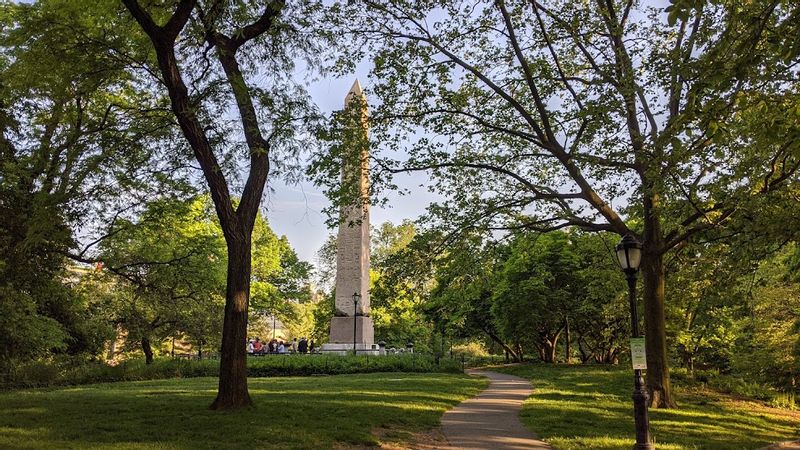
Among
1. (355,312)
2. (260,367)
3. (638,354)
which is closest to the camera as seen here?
(638,354)

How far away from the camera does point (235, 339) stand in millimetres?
10664

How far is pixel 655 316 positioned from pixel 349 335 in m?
17.0

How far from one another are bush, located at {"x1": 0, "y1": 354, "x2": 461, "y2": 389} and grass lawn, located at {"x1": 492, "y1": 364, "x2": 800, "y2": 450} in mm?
9351

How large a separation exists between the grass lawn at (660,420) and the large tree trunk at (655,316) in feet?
2.17

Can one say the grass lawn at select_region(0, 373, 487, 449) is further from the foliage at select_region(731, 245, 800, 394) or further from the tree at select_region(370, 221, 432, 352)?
the foliage at select_region(731, 245, 800, 394)

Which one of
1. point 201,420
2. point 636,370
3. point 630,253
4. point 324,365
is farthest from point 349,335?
point 636,370

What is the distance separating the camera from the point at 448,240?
16.4 metres

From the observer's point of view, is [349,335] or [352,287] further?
[349,335]

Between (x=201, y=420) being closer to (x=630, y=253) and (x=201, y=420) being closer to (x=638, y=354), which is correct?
(x=638, y=354)

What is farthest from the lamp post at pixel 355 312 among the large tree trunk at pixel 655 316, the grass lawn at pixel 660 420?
the large tree trunk at pixel 655 316

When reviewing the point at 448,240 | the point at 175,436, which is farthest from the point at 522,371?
the point at 175,436

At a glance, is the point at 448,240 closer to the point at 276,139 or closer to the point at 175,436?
the point at 276,139

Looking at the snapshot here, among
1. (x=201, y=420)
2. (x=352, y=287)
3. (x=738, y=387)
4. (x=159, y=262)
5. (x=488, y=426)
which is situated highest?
(x=159, y=262)

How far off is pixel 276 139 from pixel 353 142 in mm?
3976
